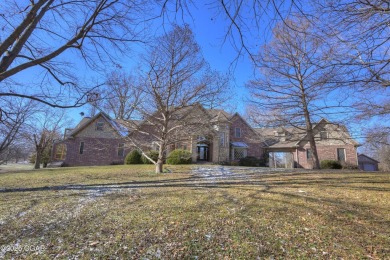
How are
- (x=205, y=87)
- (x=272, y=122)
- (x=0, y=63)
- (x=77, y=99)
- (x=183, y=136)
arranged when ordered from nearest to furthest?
1. (x=0, y=63)
2. (x=77, y=99)
3. (x=205, y=87)
4. (x=183, y=136)
5. (x=272, y=122)

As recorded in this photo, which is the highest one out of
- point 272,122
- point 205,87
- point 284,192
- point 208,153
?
point 205,87

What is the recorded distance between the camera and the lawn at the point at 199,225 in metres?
3.09

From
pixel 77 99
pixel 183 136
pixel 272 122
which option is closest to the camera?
pixel 77 99

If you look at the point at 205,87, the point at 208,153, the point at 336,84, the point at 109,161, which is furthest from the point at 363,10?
the point at 109,161

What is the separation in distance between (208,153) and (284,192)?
19.3m

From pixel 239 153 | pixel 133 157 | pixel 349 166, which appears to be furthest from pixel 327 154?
pixel 133 157

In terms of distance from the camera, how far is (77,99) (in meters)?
5.99

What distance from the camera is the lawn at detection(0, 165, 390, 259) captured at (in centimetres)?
309

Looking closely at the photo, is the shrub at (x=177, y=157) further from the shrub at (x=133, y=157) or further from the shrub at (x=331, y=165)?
A: the shrub at (x=331, y=165)

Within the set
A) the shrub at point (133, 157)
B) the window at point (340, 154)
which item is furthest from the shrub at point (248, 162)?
the shrub at point (133, 157)

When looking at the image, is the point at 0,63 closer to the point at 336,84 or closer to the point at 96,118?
the point at 336,84

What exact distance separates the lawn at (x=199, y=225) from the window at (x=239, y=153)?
64.1 ft

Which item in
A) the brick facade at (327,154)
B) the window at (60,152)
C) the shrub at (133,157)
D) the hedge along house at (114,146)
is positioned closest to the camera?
the shrub at (133,157)

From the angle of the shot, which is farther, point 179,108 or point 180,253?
point 179,108
